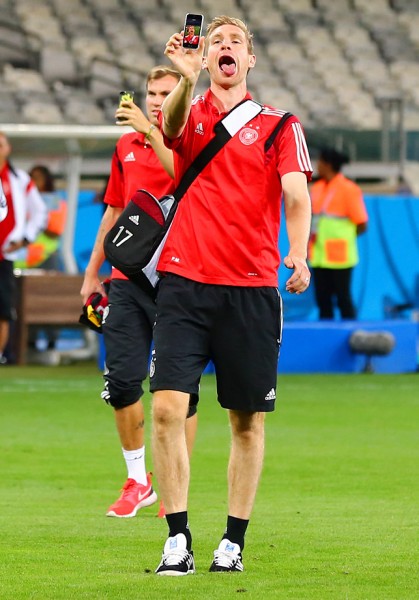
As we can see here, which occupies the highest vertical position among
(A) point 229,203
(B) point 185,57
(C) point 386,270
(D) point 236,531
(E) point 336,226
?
(E) point 336,226

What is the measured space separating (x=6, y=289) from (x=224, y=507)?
8.81 m

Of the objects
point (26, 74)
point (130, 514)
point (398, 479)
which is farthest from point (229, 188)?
point (26, 74)

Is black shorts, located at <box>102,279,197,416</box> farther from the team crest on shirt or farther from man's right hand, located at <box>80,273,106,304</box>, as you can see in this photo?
the team crest on shirt

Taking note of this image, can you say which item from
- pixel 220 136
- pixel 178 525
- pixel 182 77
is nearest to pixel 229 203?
pixel 220 136

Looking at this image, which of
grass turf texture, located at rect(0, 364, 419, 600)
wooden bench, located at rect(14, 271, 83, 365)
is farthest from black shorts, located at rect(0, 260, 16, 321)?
grass turf texture, located at rect(0, 364, 419, 600)

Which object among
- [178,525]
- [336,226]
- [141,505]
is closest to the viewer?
[178,525]

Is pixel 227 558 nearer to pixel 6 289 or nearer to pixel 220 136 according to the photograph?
pixel 220 136

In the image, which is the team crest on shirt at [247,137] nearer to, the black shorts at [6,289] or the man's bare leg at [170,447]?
the man's bare leg at [170,447]

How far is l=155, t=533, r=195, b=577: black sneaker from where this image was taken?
18.5 feet

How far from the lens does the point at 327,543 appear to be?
21.4 feet

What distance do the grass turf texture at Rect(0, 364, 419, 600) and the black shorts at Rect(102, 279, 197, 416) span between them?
0.65 meters

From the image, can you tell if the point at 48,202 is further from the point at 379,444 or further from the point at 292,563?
the point at 292,563

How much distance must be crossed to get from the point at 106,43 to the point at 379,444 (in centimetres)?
2222

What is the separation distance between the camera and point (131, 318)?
7.64 meters
